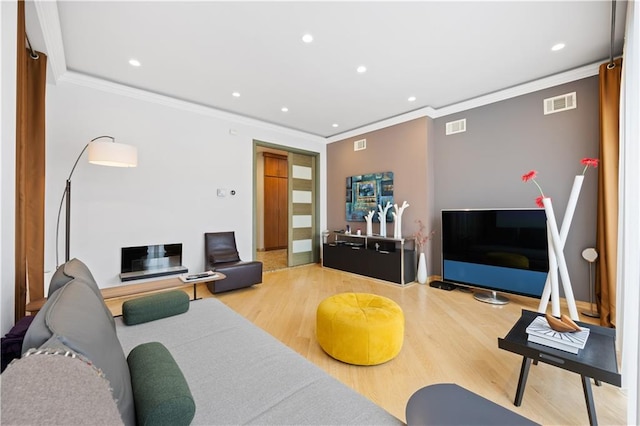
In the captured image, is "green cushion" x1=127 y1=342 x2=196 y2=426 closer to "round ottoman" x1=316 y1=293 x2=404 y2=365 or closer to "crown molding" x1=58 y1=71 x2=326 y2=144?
"round ottoman" x1=316 y1=293 x2=404 y2=365

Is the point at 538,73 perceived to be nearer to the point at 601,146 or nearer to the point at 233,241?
the point at 601,146

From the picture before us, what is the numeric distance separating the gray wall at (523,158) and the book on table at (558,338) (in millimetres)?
2202

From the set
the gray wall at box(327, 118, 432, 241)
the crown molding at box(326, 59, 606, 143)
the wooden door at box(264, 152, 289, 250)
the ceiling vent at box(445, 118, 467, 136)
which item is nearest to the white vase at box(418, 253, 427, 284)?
the gray wall at box(327, 118, 432, 241)

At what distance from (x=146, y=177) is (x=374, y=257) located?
156 inches

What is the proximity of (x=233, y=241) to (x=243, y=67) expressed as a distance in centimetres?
280

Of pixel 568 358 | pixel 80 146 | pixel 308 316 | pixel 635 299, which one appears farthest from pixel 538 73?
pixel 80 146

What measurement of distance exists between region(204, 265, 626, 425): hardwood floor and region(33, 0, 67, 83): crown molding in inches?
132

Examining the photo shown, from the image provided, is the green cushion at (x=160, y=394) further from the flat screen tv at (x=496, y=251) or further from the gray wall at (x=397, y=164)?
the gray wall at (x=397, y=164)

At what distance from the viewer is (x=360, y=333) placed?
207 cm

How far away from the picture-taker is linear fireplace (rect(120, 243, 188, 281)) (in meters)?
3.73

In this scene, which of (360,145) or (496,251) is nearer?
(496,251)

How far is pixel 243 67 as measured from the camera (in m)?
3.24

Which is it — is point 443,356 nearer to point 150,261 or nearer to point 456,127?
point 456,127

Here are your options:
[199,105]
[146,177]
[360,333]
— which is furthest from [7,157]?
[199,105]
